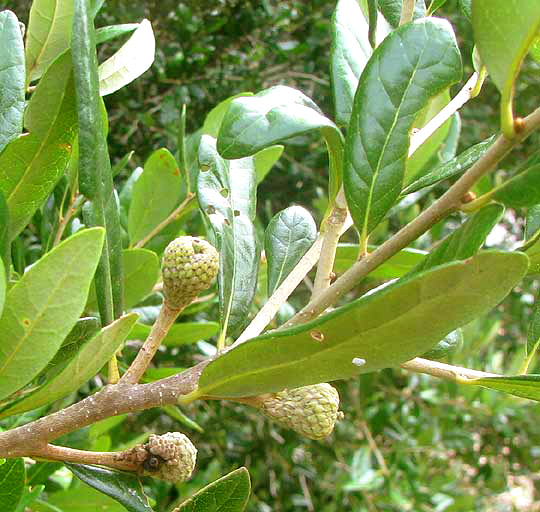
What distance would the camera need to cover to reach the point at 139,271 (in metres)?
0.99

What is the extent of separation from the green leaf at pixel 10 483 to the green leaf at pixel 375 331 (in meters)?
0.27

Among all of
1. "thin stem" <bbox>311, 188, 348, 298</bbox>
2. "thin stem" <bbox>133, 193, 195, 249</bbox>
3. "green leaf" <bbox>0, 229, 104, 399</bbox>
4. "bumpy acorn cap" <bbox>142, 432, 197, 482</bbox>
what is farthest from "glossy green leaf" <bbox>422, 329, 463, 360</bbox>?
"thin stem" <bbox>133, 193, 195, 249</bbox>

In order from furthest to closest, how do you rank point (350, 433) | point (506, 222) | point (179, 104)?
point (506, 222) → point (350, 433) → point (179, 104)

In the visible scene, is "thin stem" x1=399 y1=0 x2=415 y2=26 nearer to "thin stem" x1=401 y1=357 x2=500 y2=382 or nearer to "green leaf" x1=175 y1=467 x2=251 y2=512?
"thin stem" x1=401 y1=357 x2=500 y2=382

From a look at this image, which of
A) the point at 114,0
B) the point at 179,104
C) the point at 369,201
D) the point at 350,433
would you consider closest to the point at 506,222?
the point at 350,433

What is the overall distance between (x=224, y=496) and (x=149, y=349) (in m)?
0.16

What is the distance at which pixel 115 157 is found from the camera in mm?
2531

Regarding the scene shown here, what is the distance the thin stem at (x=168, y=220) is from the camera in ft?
3.98

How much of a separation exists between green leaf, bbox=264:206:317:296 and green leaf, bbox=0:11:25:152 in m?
0.32

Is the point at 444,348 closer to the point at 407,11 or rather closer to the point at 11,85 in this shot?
the point at 407,11

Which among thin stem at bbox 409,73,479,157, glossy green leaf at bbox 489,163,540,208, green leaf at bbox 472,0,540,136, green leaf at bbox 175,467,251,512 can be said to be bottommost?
green leaf at bbox 175,467,251,512

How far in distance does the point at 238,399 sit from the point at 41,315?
0.20 metres

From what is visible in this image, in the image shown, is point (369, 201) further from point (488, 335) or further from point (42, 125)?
point (488, 335)

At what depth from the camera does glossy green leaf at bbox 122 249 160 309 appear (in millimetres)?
976
